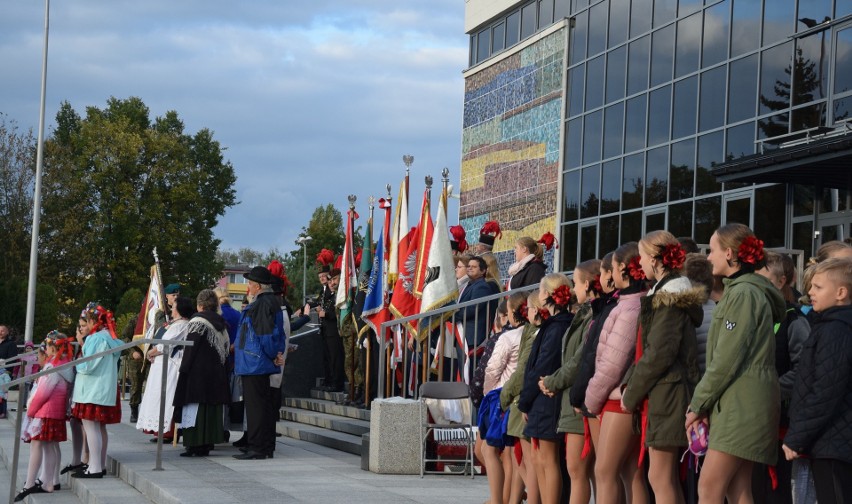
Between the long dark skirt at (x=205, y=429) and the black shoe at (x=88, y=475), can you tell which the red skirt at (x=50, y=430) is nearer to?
the black shoe at (x=88, y=475)

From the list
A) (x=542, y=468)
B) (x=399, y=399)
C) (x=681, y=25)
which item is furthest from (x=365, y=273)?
(x=681, y=25)

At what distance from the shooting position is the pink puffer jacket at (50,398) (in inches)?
482

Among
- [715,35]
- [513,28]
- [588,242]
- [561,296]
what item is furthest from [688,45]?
[561,296]

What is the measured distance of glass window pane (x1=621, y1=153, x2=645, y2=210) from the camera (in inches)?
1089

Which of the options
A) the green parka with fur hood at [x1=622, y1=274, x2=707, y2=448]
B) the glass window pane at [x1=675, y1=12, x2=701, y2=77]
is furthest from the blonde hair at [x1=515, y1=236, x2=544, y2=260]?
the glass window pane at [x1=675, y1=12, x2=701, y2=77]

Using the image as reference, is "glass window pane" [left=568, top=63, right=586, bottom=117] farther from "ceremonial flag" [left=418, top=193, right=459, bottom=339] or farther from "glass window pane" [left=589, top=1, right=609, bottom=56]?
"ceremonial flag" [left=418, top=193, right=459, bottom=339]

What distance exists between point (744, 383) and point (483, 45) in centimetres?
3181

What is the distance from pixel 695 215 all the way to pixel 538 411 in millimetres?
17748

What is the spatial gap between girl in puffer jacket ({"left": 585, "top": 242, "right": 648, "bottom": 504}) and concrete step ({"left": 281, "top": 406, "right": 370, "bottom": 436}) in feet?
24.3

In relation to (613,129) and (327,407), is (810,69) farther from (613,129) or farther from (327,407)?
(327,407)

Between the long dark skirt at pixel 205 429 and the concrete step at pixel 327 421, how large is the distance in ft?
5.70

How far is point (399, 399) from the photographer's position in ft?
40.0

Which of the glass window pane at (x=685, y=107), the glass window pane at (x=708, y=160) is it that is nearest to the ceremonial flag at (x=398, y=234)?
the glass window pane at (x=708, y=160)

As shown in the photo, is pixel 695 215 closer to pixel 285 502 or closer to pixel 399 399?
pixel 399 399
